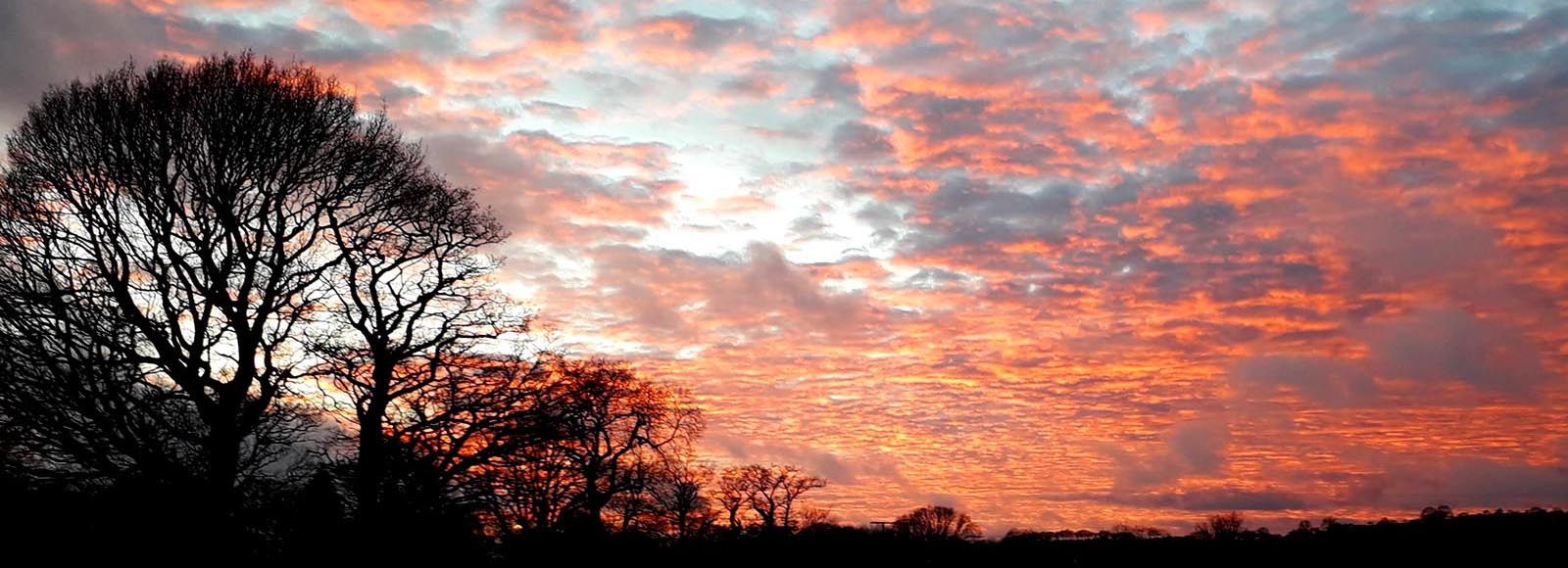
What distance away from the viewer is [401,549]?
65.5ft

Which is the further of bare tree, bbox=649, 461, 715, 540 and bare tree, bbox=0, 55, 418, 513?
bare tree, bbox=649, 461, 715, 540

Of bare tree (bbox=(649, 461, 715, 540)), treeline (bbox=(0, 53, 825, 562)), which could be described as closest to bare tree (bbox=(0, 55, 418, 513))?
treeline (bbox=(0, 53, 825, 562))

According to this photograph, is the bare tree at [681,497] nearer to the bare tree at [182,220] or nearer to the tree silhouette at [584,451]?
the tree silhouette at [584,451]

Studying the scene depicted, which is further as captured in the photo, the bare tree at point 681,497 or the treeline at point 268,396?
the bare tree at point 681,497

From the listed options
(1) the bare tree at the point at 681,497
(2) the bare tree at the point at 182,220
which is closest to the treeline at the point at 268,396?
(2) the bare tree at the point at 182,220

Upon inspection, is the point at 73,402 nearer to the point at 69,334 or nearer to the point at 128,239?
the point at 69,334

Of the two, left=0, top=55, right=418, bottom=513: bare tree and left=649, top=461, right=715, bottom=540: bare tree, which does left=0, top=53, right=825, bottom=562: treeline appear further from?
left=649, top=461, right=715, bottom=540: bare tree

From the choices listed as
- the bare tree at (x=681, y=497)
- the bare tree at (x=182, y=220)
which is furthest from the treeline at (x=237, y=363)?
the bare tree at (x=681, y=497)

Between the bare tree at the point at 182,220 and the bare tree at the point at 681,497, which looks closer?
the bare tree at the point at 182,220

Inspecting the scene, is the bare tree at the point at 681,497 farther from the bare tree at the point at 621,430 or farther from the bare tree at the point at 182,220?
the bare tree at the point at 182,220

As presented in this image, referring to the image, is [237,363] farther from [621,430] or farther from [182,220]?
[621,430]

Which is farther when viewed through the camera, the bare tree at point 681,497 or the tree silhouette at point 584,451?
the bare tree at point 681,497

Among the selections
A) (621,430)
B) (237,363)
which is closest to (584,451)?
(621,430)

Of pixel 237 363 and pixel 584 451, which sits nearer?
pixel 237 363
